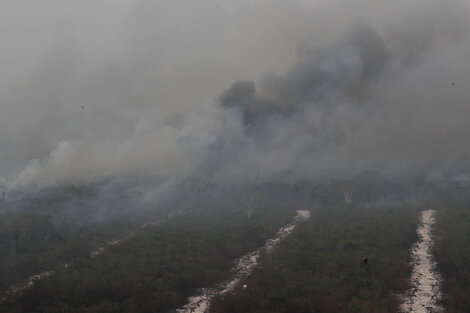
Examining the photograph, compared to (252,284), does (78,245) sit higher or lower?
higher

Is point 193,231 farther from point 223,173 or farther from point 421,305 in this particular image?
point 223,173

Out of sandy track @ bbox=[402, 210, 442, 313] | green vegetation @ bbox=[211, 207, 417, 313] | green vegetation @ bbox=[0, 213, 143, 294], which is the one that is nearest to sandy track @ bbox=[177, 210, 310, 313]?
green vegetation @ bbox=[211, 207, 417, 313]

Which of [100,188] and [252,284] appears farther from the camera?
[100,188]

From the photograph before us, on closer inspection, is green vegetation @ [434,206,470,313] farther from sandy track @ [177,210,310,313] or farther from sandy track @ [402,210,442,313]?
sandy track @ [177,210,310,313]

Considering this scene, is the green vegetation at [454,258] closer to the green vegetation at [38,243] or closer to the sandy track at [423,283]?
the sandy track at [423,283]

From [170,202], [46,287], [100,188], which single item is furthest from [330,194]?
[46,287]
